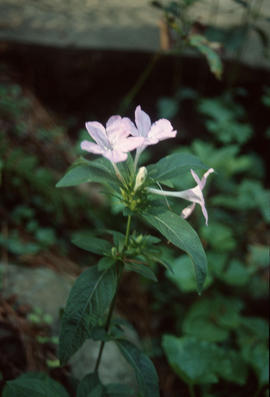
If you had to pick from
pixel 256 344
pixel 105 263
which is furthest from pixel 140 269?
pixel 256 344

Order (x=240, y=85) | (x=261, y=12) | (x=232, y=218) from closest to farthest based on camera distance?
1. (x=232, y=218)
2. (x=240, y=85)
3. (x=261, y=12)

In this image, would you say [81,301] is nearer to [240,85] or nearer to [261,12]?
[240,85]

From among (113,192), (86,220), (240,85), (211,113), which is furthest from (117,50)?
(113,192)

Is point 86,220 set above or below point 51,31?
below

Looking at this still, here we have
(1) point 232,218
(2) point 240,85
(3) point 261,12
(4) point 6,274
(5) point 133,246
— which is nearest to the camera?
(5) point 133,246

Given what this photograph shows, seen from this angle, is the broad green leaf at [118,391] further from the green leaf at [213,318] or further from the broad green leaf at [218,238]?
the broad green leaf at [218,238]

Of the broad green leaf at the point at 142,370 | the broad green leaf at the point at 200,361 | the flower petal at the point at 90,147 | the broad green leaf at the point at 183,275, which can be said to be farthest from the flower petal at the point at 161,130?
the broad green leaf at the point at 183,275

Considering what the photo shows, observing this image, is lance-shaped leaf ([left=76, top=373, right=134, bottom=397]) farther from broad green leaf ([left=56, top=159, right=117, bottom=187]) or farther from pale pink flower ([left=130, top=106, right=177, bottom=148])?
pale pink flower ([left=130, top=106, right=177, bottom=148])
